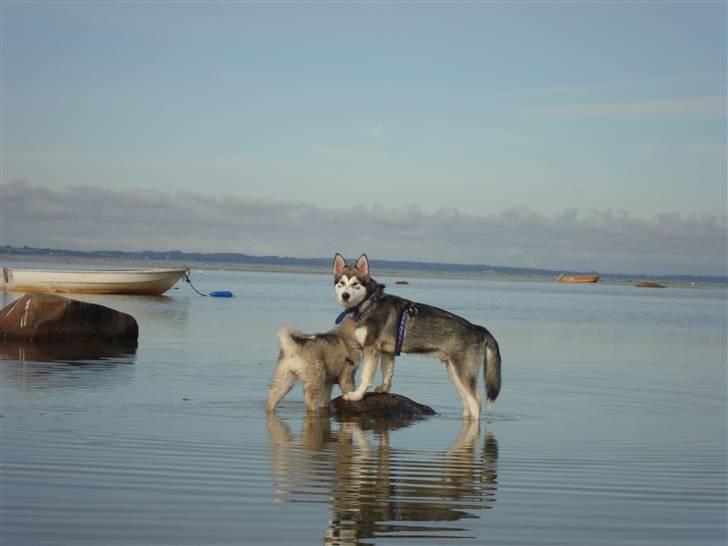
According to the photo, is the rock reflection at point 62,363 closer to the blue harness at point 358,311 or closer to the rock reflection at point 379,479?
the blue harness at point 358,311

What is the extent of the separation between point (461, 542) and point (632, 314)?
138 ft

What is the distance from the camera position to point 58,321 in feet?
70.6

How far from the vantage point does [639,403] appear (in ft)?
54.2

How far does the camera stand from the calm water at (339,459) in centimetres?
746

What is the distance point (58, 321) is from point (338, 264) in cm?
968

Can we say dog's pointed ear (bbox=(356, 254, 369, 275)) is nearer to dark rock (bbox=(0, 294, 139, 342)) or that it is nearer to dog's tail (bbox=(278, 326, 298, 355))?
dog's tail (bbox=(278, 326, 298, 355))

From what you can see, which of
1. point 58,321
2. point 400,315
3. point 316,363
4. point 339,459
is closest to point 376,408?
point 316,363

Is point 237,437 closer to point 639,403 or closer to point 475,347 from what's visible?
point 475,347

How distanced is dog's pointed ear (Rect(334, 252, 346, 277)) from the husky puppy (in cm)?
69

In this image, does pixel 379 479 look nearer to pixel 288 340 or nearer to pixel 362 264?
pixel 288 340

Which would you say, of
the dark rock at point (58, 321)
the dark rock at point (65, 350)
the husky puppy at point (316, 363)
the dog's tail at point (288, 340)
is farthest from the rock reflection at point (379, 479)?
the dark rock at point (58, 321)

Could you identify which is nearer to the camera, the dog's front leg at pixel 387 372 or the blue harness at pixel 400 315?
the blue harness at pixel 400 315

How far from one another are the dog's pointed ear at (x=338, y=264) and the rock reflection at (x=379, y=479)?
207cm

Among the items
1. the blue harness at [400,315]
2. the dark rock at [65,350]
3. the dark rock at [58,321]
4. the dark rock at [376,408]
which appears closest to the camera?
the dark rock at [376,408]
